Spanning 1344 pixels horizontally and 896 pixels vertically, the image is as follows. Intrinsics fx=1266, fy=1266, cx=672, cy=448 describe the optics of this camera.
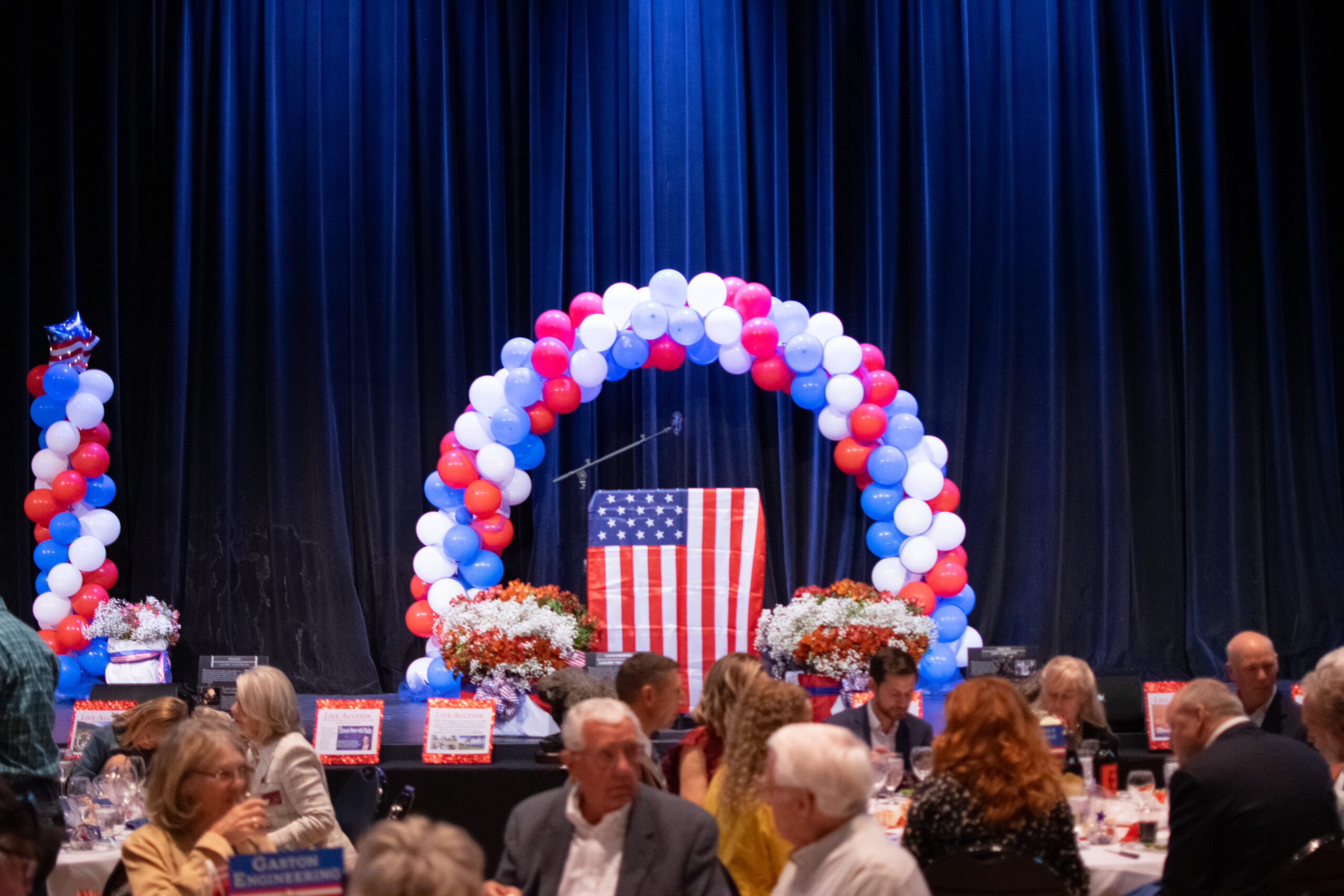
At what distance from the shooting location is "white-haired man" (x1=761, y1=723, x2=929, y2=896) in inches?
89.0

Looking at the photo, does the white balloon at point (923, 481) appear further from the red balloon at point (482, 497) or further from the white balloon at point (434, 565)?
the white balloon at point (434, 565)

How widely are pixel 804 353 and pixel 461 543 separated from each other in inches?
101

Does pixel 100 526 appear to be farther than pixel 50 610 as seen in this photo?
Yes

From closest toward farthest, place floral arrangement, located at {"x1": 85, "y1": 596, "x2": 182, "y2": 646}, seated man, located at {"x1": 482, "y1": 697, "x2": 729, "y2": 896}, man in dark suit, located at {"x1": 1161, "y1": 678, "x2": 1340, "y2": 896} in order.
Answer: seated man, located at {"x1": 482, "y1": 697, "x2": 729, "y2": 896}, man in dark suit, located at {"x1": 1161, "y1": 678, "x2": 1340, "y2": 896}, floral arrangement, located at {"x1": 85, "y1": 596, "x2": 182, "y2": 646}

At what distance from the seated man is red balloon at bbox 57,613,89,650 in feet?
23.2

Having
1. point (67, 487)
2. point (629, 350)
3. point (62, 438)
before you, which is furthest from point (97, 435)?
point (629, 350)

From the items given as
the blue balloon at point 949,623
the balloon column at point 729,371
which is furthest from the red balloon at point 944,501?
the blue balloon at point 949,623

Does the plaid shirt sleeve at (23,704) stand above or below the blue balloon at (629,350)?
below

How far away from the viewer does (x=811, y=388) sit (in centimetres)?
843

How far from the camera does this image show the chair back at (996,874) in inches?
107

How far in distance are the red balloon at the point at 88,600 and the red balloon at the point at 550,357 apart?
357cm

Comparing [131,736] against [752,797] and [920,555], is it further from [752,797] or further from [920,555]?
[920,555]

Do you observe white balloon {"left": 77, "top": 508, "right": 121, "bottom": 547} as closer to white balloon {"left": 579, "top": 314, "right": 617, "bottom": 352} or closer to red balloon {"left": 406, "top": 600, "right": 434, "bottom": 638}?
red balloon {"left": 406, "top": 600, "right": 434, "bottom": 638}

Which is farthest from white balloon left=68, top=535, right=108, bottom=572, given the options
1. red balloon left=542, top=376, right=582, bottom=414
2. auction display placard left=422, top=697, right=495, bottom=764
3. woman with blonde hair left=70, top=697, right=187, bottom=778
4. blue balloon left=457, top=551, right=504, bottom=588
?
auction display placard left=422, top=697, right=495, bottom=764
